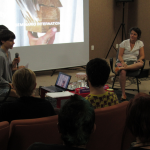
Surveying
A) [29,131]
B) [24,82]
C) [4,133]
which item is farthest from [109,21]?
[4,133]

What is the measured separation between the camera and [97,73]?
1.95 m

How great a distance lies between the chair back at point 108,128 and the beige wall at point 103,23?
5.28 m

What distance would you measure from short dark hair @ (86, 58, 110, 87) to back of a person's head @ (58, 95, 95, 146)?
874 mm

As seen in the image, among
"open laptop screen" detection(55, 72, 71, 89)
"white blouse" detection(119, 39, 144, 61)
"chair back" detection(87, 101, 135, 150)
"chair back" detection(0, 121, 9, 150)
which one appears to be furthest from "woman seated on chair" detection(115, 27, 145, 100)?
"chair back" detection(0, 121, 9, 150)

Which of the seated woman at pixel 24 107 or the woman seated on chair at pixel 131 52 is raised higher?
the woman seated on chair at pixel 131 52

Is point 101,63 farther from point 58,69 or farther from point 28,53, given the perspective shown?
point 58,69

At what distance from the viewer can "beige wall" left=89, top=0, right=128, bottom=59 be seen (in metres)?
6.69

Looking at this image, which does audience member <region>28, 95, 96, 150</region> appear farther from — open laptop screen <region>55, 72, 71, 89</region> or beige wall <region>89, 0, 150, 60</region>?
beige wall <region>89, 0, 150, 60</region>

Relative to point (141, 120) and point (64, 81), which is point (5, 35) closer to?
point (64, 81)

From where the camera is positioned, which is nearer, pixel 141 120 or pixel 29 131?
pixel 141 120

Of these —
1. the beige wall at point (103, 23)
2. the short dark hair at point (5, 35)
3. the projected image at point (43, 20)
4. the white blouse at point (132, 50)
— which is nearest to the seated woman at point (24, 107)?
the short dark hair at point (5, 35)

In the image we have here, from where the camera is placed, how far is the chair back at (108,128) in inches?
61.2

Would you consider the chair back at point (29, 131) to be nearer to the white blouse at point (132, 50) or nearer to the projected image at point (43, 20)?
the white blouse at point (132, 50)

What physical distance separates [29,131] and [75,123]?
1.40ft
